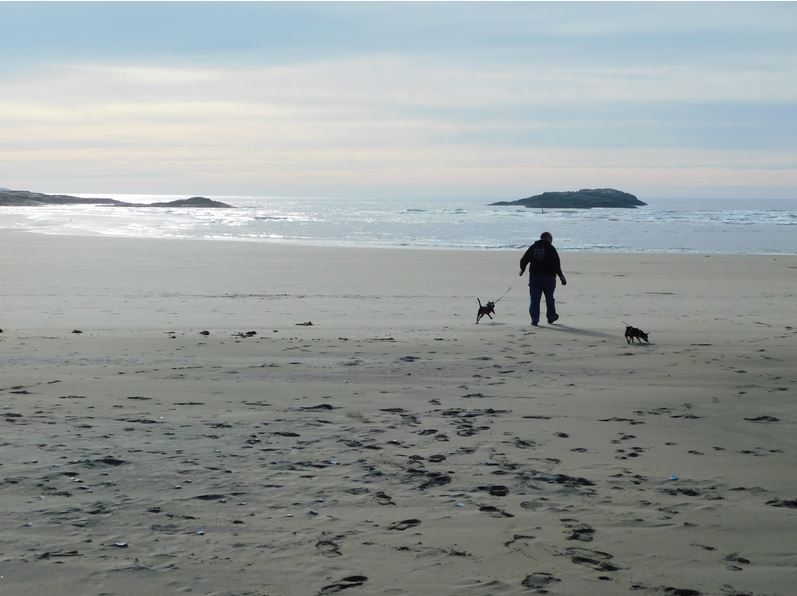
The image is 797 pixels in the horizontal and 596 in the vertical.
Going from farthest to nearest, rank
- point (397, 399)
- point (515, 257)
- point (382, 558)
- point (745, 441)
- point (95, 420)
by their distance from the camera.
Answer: point (515, 257), point (397, 399), point (95, 420), point (745, 441), point (382, 558)

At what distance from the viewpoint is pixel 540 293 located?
13852mm

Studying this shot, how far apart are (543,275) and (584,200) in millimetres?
108583

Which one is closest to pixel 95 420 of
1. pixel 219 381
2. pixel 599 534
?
pixel 219 381

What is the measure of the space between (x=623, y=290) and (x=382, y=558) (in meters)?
16.6

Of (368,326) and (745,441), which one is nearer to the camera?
(745,441)

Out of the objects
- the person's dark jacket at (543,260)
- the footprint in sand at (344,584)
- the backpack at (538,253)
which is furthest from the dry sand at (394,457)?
the backpack at (538,253)

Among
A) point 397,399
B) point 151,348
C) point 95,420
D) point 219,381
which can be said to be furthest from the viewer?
point 151,348

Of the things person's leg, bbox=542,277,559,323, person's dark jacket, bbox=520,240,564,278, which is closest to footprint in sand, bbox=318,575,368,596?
person's leg, bbox=542,277,559,323

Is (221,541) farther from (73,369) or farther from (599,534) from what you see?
(73,369)

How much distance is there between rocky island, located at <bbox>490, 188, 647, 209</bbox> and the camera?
387 ft

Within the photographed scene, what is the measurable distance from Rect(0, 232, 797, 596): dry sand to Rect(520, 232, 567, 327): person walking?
20.4 inches

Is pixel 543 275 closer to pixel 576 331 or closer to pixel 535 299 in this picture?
pixel 535 299

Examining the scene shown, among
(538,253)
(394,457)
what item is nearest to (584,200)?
(538,253)

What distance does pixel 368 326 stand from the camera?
13328 millimetres
